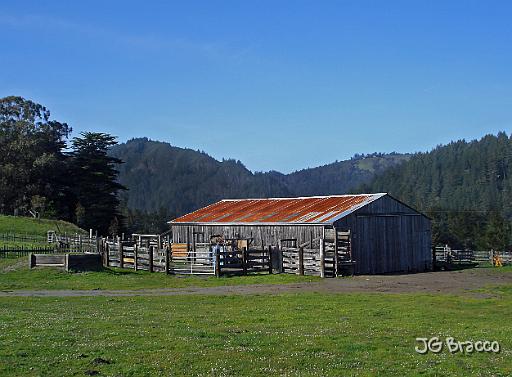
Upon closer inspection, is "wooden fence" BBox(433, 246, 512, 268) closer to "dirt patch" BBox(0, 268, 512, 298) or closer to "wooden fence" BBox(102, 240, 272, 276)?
"dirt patch" BBox(0, 268, 512, 298)

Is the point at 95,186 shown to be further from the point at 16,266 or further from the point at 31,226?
the point at 16,266

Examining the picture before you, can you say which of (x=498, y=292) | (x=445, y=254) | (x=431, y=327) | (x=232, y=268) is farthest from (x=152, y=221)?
(x=431, y=327)

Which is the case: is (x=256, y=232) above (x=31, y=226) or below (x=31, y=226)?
below

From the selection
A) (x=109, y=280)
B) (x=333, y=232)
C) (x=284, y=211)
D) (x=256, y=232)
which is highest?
(x=284, y=211)

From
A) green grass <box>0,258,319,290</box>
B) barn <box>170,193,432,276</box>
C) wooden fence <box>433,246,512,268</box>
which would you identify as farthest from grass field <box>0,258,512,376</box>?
wooden fence <box>433,246,512,268</box>

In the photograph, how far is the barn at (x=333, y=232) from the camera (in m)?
39.8

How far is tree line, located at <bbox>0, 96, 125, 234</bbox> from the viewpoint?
8775 cm

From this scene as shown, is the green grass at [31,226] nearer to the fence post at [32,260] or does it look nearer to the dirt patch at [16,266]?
the dirt patch at [16,266]

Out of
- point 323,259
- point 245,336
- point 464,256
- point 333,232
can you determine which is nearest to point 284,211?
point 333,232

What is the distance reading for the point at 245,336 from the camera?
15.6m

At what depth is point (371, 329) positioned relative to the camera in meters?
16.9

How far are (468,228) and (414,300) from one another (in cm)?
11198

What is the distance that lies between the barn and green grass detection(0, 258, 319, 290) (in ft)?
9.37

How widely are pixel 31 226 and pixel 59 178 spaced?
23577mm
